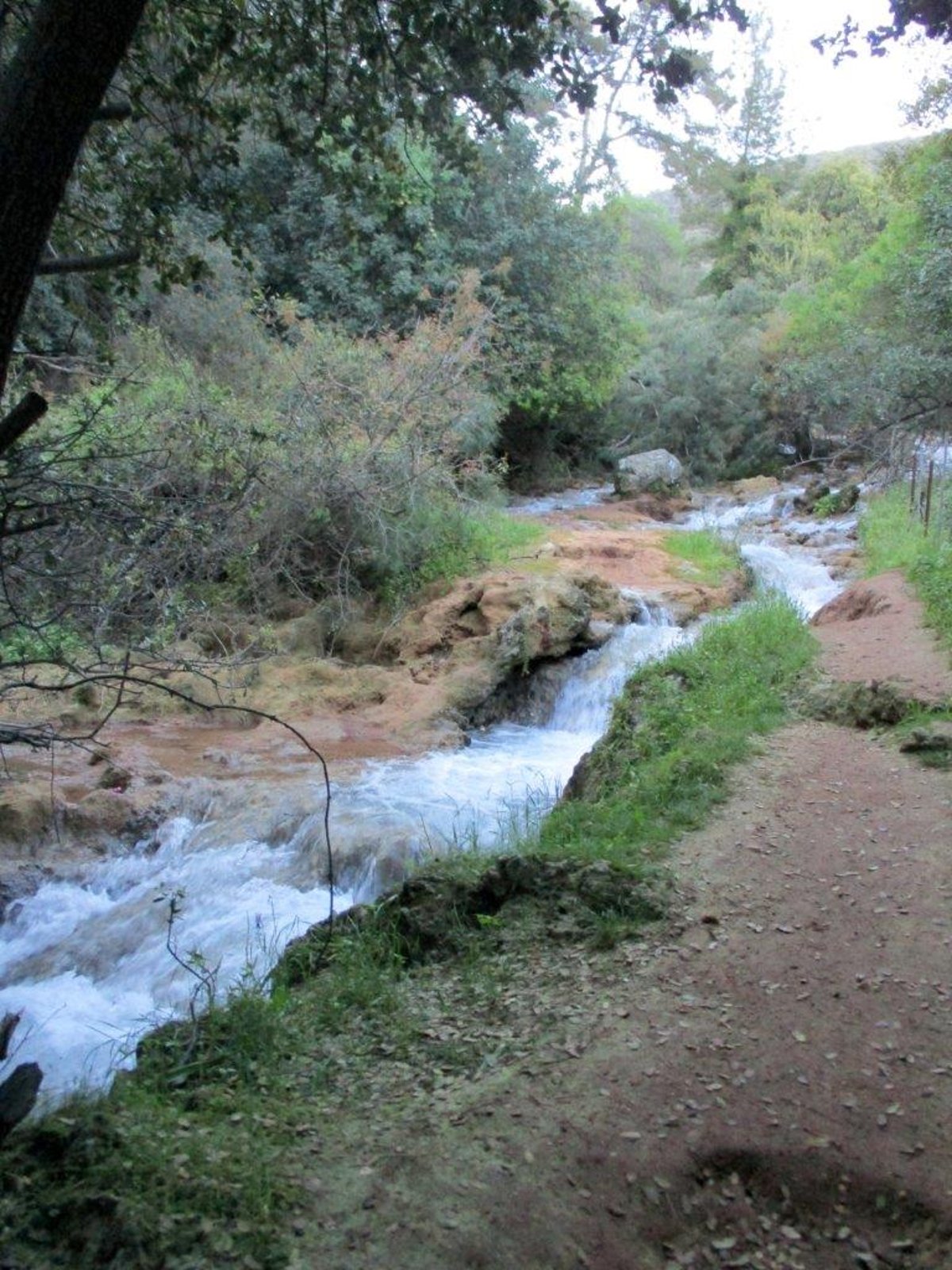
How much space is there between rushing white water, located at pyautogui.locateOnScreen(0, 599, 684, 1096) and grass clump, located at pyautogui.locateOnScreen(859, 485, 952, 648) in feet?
15.4

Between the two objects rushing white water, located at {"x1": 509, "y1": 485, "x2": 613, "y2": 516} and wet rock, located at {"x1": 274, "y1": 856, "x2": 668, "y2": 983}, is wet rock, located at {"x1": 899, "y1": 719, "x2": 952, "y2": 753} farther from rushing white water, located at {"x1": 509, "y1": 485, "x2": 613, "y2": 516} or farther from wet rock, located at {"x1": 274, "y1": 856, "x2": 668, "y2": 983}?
rushing white water, located at {"x1": 509, "y1": 485, "x2": 613, "y2": 516}

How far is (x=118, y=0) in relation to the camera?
8.03 ft

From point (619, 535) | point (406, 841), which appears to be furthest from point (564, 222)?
point (406, 841)

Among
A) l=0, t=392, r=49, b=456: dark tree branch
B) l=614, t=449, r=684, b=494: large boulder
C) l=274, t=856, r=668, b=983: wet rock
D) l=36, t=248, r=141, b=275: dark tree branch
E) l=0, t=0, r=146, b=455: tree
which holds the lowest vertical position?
l=274, t=856, r=668, b=983: wet rock

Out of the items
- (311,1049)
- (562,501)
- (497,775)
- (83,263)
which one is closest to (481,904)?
(311,1049)

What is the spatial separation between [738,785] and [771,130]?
43.6 meters

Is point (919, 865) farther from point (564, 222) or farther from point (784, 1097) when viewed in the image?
point (564, 222)

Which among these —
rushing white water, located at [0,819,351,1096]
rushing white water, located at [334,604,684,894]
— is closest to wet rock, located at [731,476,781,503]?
rushing white water, located at [334,604,684,894]

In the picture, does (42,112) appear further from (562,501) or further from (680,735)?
(562,501)

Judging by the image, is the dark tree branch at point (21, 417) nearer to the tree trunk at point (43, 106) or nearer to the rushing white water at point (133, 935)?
the tree trunk at point (43, 106)

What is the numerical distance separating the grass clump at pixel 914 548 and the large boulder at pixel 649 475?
20.3 ft

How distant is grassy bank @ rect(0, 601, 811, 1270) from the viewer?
10.1 ft

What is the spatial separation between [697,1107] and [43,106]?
3.64 meters

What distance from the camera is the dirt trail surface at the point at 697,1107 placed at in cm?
313
